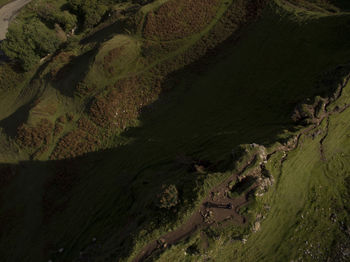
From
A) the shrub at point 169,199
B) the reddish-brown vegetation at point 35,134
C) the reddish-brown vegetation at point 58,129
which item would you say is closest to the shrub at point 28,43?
the reddish-brown vegetation at point 35,134

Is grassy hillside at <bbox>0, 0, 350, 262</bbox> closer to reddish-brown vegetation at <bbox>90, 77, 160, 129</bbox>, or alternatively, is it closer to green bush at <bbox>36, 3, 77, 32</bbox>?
reddish-brown vegetation at <bbox>90, 77, 160, 129</bbox>

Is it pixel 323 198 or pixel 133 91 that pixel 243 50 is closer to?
pixel 133 91

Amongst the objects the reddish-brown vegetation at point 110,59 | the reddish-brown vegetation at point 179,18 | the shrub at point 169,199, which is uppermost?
the reddish-brown vegetation at point 179,18

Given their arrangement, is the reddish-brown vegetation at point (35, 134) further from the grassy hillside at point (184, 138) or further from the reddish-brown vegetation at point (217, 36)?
the reddish-brown vegetation at point (217, 36)

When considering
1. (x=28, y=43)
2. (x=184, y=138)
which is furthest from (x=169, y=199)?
(x=28, y=43)

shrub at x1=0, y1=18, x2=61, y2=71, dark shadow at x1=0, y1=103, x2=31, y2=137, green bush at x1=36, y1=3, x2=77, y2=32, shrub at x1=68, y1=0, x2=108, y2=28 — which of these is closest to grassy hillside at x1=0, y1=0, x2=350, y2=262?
dark shadow at x1=0, y1=103, x2=31, y2=137

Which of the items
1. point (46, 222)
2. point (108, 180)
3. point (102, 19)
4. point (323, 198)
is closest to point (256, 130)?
point (323, 198)

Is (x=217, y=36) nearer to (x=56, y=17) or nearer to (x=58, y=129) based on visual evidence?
(x=58, y=129)

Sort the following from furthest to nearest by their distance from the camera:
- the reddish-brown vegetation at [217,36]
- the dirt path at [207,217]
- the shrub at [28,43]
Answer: the shrub at [28,43]
the reddish-brown vegetation at [217,36]
the dirt path at [207,217]
